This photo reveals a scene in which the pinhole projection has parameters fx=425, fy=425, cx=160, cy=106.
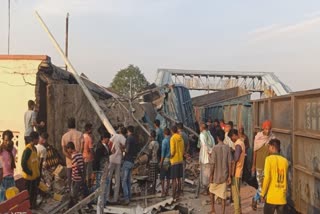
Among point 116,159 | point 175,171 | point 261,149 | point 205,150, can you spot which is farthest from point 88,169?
point 261,149

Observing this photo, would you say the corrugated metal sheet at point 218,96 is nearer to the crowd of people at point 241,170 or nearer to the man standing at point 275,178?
the crowd of people at point 241,170

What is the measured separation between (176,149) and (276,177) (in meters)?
4.14

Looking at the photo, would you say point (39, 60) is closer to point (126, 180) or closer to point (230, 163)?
point (126, 180)

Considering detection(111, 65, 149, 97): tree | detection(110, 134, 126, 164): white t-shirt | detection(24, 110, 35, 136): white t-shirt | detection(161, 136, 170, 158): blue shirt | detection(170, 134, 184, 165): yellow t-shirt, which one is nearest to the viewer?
detection(110, 134, 126, 164): white t-shirt

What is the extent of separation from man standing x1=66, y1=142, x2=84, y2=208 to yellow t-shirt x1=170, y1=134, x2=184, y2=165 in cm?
233

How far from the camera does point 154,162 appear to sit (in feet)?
36.0

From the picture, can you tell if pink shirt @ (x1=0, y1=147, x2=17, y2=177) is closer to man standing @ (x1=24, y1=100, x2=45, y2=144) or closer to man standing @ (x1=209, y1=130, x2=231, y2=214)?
man standing @ (x1=24, y1=100, x2=45, y2=144)

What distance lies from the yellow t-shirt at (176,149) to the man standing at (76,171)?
2334 mm

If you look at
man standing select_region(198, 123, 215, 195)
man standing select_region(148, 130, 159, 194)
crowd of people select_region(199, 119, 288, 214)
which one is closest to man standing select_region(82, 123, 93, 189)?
man standing select_region(148, 130, 159, 194)

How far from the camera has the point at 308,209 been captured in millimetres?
7027

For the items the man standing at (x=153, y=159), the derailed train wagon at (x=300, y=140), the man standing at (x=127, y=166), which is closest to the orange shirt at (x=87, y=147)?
the man standing at (x=127, y=166)

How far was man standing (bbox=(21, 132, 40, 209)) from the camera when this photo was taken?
8273mm

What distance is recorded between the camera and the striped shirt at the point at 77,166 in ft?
28.8

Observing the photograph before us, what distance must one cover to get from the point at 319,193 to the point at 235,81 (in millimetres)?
52107
